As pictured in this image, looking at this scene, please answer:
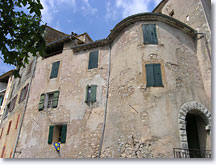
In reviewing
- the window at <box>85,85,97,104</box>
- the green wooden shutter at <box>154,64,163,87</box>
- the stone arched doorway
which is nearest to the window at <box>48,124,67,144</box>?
the window at <box>85,85,97,104</box>

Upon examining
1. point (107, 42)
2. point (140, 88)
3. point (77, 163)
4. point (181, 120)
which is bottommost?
point (77, 163)

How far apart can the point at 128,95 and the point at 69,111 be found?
4.34 meters

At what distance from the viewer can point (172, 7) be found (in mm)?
15406

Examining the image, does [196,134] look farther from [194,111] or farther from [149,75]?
[149,75]

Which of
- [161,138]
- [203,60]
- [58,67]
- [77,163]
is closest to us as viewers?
[77,163]

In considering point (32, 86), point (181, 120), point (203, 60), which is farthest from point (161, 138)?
point (32, 86)

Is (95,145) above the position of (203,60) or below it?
below

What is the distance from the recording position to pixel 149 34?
1127 centimetres

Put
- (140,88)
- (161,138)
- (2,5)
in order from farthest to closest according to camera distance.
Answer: (140,88), (161,138), (2,5)

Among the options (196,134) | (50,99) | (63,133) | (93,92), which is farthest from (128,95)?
(50,99)

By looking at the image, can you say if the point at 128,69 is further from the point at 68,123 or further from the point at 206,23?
the point at 206,23

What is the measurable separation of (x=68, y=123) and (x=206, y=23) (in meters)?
10.4

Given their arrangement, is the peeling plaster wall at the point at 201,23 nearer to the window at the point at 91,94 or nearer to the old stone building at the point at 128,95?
the old stone building at the point at 128,95

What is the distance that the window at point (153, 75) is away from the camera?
A: 32.1 feet
